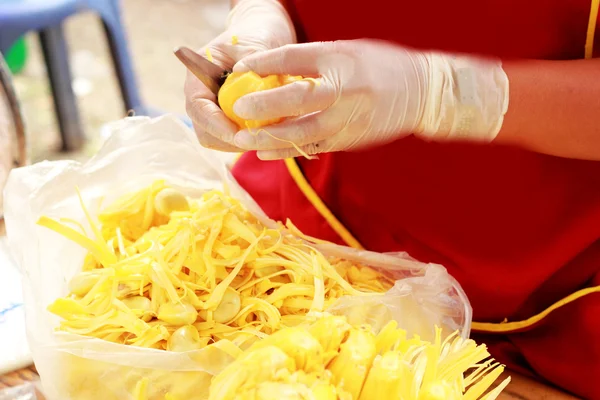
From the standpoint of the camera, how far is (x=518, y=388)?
1.00m

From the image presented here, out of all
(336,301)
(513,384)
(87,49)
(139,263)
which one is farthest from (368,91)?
(87,49)

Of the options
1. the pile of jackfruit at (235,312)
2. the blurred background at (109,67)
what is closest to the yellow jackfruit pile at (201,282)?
the pile of jackfruit at (235,312)

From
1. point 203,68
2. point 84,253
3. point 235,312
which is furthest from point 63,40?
point 235,312

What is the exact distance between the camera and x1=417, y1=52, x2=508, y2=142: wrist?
2.84 ft

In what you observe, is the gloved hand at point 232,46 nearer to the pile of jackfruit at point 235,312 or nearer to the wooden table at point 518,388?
the pile of jackfruit at point 235,312

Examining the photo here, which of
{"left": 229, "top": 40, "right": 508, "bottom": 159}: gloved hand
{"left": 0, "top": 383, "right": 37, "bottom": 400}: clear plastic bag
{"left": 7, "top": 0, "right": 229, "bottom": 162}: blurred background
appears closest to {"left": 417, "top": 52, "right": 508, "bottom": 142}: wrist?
{"left": 229, "top": 40, "right": 508, "bottom": 159}: gloved hand

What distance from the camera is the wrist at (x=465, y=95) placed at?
86 cm

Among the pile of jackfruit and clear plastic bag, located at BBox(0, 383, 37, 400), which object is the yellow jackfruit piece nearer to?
the pile of jackfruit

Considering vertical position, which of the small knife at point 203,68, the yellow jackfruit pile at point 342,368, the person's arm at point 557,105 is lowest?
the yellow jackfruit pile at point 342,368

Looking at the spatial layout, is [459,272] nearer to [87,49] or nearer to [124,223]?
[124,223]

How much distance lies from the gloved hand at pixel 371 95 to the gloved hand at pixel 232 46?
7 cm

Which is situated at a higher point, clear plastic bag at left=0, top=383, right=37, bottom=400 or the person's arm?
the person's arm

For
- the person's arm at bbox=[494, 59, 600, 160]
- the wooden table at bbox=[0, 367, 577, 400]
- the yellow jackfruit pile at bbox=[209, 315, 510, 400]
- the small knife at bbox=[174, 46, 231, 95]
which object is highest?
the small knife at bbox=[174, 46, 231, 95]

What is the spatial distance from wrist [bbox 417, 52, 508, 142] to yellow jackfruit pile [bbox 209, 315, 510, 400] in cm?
31
